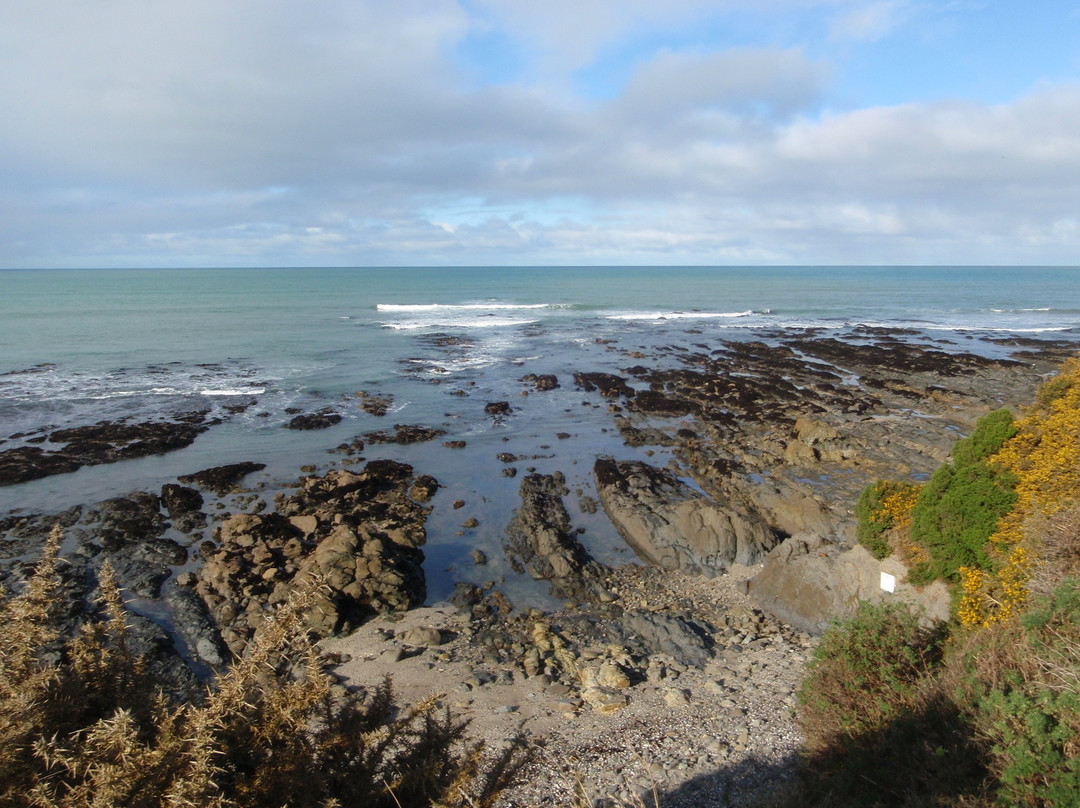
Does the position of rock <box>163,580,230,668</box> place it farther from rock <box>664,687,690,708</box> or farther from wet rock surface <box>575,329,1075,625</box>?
wet rock surface <box>575,329,1075,625</box>

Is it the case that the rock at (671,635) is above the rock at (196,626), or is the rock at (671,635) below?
above

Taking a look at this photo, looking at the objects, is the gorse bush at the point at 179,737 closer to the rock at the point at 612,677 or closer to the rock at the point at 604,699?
the rock at the point at 604,699

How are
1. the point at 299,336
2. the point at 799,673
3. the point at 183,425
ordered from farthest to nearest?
the point at 299,336 → the point at 183,425 → the point at 799,673

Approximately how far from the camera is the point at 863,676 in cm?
881

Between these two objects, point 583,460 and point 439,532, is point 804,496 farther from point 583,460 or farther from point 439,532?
point 439,532

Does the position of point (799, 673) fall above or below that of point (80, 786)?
below

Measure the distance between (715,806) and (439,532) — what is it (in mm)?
11668

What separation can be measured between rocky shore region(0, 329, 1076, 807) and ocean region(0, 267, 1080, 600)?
1.01 metres

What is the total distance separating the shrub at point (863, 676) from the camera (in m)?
8.30

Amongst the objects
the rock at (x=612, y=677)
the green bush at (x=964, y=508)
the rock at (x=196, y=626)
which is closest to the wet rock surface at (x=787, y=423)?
the green bush at (x=964, y=508)

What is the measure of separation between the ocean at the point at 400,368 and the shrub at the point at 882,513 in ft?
20.0

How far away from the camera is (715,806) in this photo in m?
8.40

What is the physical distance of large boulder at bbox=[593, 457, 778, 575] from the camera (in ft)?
53.7

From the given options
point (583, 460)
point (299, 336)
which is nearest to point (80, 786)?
point (583, 460)
